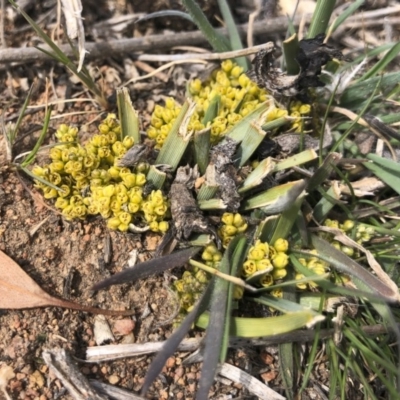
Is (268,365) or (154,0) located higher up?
(154,0)

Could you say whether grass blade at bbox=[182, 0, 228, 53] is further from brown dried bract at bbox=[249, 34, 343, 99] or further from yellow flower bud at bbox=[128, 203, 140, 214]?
yellow flower bud at bbox=[128, 203, 140, 214]

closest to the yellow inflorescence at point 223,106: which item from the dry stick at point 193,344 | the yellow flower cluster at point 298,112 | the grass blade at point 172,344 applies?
the yellow flower cluster at point 298,112

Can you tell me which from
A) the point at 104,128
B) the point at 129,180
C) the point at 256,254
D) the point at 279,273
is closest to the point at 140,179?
the point at 129,180

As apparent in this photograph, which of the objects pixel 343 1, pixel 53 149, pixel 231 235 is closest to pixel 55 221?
pixel 53 149

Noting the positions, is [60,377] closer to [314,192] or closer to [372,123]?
[314,192]

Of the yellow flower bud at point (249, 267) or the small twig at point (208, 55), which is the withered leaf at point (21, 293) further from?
the small twig at point (208, 55)

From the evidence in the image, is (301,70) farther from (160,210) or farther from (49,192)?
(49,192)
